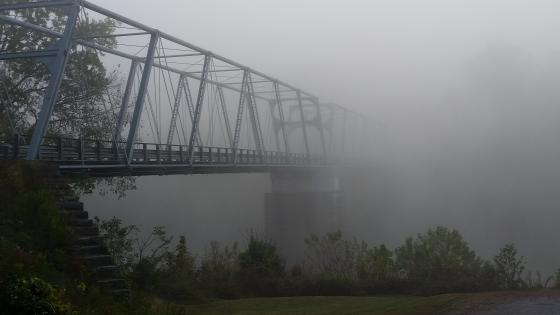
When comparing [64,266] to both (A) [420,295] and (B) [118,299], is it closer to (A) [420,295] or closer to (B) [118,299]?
(B) [118,299]

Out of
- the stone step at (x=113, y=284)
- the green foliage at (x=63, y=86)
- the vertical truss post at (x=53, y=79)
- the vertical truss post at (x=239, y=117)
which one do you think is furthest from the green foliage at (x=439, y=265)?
the vertical truss post at (x=239, y=117)

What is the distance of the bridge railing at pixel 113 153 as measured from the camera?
1993 cm

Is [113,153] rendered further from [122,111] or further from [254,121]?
[254,121]

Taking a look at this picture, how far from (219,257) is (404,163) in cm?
6944

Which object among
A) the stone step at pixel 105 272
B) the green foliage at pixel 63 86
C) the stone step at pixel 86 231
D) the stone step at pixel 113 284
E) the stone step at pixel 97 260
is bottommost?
the stone step at pixel 113 284

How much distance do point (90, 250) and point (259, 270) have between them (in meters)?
8.60

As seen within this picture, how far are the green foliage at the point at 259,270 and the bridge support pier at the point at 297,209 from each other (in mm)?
31884

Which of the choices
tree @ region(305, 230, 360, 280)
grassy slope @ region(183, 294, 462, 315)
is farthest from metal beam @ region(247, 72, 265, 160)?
grassy slope @ region(183, 294, 462, 315)

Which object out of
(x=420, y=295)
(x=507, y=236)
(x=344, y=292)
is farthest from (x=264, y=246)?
(x=507, y=236)

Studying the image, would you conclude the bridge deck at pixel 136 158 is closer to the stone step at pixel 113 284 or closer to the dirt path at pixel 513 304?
the stone step at pixel 113 284

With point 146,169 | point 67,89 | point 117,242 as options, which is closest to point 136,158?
point 146,169

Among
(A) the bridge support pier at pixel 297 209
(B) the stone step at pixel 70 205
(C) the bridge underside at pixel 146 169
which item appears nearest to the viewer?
(B) the stone step at pixel 70 205

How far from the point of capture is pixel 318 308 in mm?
15203

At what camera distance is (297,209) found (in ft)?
193
